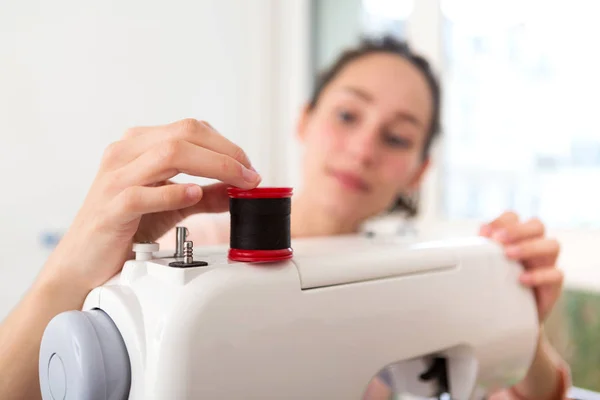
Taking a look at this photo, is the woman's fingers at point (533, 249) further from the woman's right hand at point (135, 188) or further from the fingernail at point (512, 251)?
the woman's right hand at point (135, 188)

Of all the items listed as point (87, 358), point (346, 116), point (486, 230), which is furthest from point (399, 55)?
point (87, 358)

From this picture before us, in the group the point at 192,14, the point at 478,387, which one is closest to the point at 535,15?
the point at 192,14

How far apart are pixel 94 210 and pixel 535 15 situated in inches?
46.2

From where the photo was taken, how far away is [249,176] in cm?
41

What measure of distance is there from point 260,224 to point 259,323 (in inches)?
2.7

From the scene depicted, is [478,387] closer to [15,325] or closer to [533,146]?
[15,325]

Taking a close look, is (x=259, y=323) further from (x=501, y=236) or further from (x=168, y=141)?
(x=501, y=236)

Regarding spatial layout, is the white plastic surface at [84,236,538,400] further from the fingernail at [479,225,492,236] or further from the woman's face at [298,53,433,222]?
the woman's face at [298,53,433,222]

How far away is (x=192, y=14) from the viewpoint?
2.77 feet

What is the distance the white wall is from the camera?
671 mm

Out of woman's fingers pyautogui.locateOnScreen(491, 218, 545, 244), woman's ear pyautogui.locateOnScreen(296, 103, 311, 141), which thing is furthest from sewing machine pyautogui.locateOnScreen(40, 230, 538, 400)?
woman's ear pyautogui.locateOnScreen(296, 103, 311, 141)

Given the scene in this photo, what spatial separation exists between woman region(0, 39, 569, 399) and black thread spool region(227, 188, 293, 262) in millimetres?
26

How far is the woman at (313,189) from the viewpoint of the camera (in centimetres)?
40

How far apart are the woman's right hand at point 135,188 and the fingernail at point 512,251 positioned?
0.33 metres
